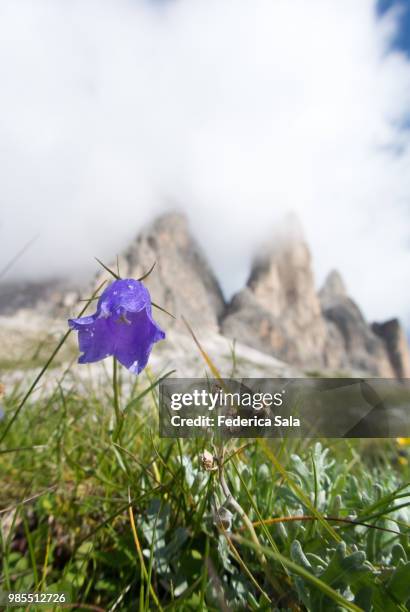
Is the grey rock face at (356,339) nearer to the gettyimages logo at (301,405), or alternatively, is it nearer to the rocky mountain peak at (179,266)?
the rocky mountain peak at (179,266)

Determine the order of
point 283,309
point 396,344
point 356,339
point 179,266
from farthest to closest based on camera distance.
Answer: point 396,344, point 356,339, point 283,309, point 179,266

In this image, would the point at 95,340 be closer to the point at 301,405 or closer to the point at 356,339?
the point at 301,405

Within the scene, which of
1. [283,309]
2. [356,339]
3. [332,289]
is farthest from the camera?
[332,289]

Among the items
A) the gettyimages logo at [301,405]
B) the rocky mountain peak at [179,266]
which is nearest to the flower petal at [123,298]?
the gettyimages logo at [301,405]

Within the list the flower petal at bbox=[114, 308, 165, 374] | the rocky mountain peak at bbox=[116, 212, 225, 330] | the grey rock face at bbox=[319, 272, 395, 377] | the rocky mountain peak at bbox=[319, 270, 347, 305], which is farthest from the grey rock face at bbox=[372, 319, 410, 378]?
the flower petal at bbox=[114, 308, 165, 374]

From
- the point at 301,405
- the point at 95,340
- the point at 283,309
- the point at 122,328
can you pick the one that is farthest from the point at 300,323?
the point at 95,340

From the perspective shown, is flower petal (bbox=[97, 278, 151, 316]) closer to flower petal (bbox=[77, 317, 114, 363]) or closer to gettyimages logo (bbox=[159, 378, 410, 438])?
flower petal (bbox=[77, 317, 114, 363])
